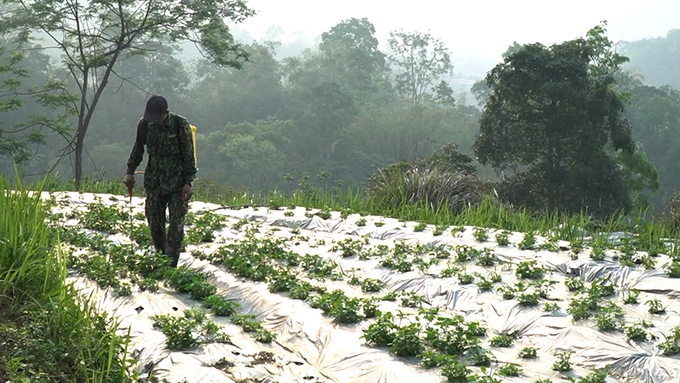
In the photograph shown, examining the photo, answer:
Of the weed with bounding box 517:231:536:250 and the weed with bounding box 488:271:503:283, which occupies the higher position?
the weed with bounding box 517:231:536:250

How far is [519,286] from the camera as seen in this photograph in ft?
21.5

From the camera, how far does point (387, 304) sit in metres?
6.29

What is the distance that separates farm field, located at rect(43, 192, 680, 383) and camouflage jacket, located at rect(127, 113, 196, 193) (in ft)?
2.12

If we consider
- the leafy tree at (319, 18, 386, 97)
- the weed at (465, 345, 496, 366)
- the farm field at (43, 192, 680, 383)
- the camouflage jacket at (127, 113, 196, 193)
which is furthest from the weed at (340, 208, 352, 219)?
the leafy tree at (319, 18, 386, 97)

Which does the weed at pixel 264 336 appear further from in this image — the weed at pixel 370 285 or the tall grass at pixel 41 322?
the weed at pixel 370 285

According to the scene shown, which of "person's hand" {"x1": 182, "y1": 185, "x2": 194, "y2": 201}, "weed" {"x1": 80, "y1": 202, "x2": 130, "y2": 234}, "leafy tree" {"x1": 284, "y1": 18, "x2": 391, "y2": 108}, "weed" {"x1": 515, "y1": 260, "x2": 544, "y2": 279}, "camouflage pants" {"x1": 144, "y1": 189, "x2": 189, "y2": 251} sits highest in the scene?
"leafy tree" {"x1": 284, "y1": 18, "x2": 391, "y2": 108}

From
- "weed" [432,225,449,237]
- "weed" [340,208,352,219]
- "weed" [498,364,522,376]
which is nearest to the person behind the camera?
"weed" [498,364,522,376]

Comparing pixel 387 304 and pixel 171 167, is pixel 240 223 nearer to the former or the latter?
pixel 171 167

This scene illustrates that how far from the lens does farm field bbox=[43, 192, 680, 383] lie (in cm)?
488

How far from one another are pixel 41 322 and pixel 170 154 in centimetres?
246

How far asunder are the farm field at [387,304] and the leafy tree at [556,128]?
1524 cm

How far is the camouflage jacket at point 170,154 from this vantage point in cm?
667

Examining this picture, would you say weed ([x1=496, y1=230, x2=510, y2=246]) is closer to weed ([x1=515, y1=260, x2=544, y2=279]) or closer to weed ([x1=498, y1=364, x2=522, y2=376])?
weed ([x1=515, y1=260, x2=544, y2=279])

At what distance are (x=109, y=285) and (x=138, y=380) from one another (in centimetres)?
188
